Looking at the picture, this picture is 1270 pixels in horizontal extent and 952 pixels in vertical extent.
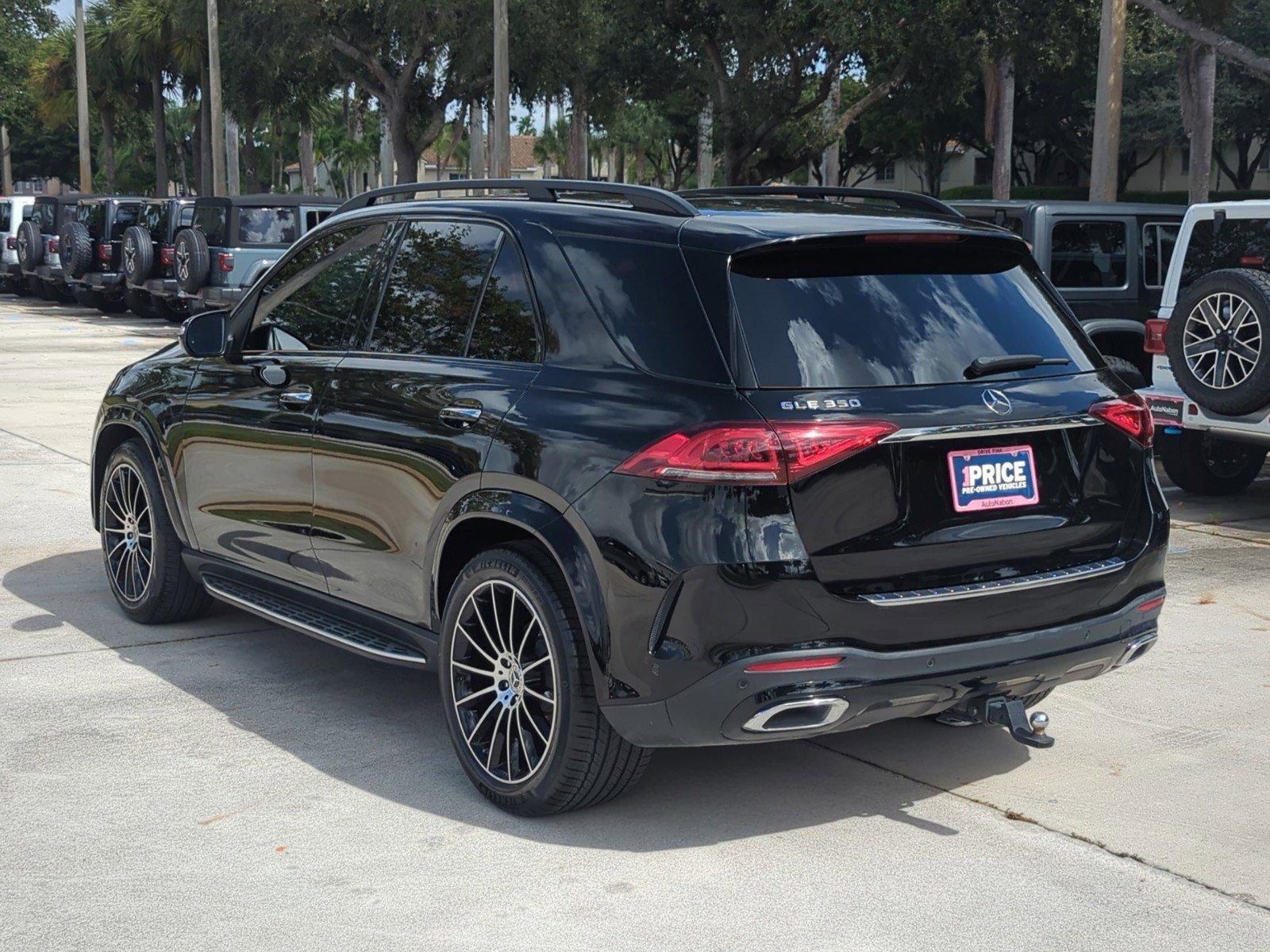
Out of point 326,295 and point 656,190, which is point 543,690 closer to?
point 656,190

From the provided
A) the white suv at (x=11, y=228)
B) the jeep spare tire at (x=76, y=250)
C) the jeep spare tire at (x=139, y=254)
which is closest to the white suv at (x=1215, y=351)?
the jeep spare tire at (x=139, y=254)

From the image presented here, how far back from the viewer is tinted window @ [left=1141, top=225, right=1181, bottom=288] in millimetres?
12461

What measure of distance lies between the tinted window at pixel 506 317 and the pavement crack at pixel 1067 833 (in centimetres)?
170

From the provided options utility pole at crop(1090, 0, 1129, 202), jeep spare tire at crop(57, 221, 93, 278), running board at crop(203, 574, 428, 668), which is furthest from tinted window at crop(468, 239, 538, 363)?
jeep spare tire at crop(57, 221, 93, 278)

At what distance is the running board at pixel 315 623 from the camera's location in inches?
204

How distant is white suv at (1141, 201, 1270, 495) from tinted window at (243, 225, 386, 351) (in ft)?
17.9

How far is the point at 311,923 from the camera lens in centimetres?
392

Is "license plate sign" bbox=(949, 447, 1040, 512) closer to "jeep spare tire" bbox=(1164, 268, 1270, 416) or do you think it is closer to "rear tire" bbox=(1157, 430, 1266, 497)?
"jeep spare tire" bbox=(1164, 268, 1270, 416)

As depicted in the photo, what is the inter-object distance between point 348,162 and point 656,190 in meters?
98.2

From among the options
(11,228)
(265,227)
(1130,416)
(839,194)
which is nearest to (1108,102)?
(265,227)

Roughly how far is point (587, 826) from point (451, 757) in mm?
768

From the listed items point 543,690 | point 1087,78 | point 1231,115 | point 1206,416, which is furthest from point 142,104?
point 543,690

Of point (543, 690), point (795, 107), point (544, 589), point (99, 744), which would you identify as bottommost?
point (99, 744)

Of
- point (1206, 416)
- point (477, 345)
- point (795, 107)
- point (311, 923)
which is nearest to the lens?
→ point (311, 923)
